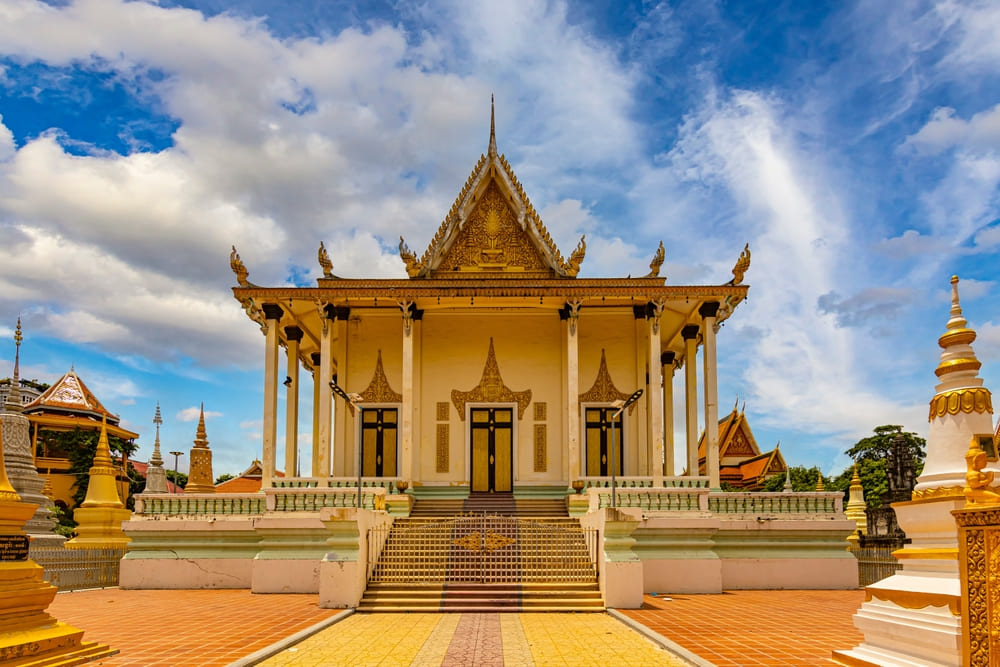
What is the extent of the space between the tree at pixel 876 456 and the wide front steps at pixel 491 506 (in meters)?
17.1

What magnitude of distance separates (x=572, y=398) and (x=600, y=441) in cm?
243

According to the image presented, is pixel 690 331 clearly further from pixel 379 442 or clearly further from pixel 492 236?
pixel 379 442

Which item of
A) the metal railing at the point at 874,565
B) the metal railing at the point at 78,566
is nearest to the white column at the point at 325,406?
the metal railing at the point at 78,566


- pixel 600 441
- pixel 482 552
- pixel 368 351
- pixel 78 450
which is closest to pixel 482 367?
pixel 368 351

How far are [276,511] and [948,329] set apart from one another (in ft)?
35.7

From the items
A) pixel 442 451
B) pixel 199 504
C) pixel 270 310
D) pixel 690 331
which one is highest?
pixel 270 310

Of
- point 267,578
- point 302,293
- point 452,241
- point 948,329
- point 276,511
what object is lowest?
point 267,578

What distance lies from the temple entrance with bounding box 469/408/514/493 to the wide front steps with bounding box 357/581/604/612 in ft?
23.0

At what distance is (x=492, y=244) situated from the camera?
19.7 metres

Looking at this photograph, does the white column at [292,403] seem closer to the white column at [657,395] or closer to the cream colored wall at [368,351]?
the cream colored wall at [368,351]

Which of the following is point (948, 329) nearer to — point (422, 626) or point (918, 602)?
point (918, 602)

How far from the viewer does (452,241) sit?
19562 millimetres

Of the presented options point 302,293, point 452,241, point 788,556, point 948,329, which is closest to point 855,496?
point 788,556

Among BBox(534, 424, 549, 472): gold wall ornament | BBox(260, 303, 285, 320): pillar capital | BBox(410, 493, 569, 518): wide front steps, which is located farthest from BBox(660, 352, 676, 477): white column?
BBox(260, 303, 285, 320): pillar capital
